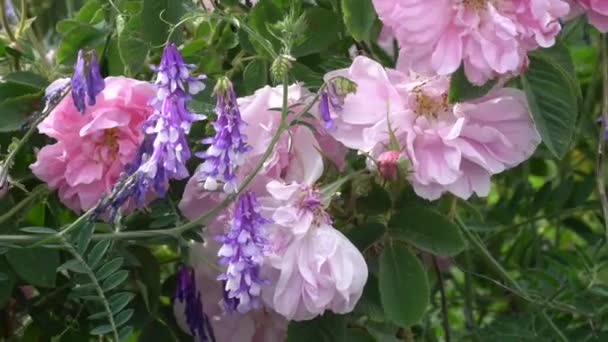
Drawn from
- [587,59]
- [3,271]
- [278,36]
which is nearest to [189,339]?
[3,271]

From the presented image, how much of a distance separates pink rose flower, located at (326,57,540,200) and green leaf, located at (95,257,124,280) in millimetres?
173

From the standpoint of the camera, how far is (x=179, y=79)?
74cm

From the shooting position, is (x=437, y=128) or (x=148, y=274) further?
(x=148, y=274)

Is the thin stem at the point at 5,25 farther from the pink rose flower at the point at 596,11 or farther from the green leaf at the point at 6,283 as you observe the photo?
the pink rose flower at the point at 596,11

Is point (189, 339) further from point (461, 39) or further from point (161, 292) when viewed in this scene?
point (461, 39)

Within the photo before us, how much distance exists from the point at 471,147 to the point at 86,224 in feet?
0.86

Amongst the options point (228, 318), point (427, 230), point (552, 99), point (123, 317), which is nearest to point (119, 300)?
point (123, 317)

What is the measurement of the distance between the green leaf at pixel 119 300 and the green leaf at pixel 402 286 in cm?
17

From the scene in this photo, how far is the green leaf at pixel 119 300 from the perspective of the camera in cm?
81

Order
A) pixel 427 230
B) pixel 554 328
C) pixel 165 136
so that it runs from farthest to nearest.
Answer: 1. pixel 554 328
2. pixel 427 230
3. pixel 165 136

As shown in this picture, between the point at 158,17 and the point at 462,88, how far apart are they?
0.73ft

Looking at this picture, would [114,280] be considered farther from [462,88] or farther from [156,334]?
[462,88]

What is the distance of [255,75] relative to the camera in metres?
0.90

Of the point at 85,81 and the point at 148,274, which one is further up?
the point at 85,81
